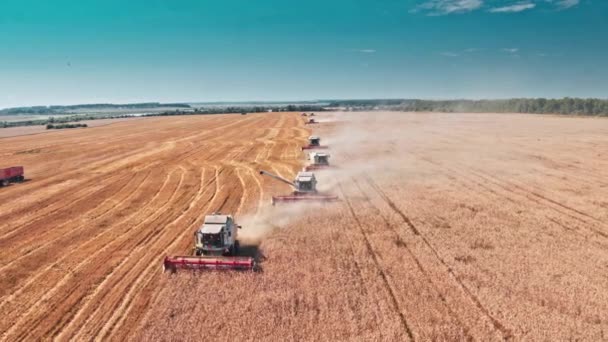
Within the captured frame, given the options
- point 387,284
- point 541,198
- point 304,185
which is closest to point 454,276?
point 387,284

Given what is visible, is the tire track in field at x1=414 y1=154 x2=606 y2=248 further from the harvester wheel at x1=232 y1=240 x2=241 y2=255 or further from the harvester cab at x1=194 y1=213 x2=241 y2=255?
the harvester cab at x1=194 y1=213 x2=241 y2=255

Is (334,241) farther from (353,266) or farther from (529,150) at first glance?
(529,150)

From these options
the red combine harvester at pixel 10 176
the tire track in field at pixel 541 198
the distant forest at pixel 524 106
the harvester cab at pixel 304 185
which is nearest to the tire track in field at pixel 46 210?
the red combine harvester at pixel 10 176

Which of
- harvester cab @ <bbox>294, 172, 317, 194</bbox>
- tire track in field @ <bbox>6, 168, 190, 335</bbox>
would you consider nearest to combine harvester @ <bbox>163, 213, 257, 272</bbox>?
tire track in field @ <bbox>6, 168, 190, 335</bbox>

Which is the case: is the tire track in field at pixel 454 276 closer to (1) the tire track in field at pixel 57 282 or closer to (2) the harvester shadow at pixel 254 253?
(2) the harvester shadow at pixel 254 253

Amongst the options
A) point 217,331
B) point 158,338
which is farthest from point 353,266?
point 158,338

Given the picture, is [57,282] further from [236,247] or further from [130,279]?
[236,247]
